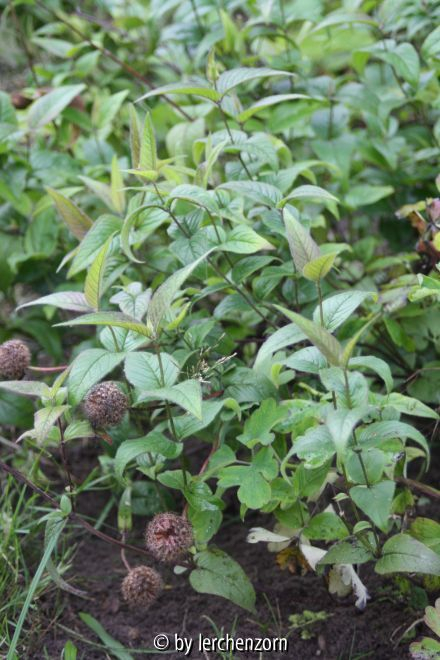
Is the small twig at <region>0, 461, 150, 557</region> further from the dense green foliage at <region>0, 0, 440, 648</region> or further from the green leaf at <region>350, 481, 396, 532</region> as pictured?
the green leaf at <region>350, 481, 396, 532</region>

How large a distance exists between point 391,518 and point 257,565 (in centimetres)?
42

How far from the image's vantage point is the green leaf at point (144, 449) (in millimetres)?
1438

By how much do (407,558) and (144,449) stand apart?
50 cm

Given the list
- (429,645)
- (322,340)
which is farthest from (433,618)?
(322,340)

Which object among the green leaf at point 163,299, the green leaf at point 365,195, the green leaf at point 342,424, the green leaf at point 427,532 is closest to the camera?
the green leaf at point 342,424

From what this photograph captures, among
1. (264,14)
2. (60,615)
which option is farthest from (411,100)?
(60,615)

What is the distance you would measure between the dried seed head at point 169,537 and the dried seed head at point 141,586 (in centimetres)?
13

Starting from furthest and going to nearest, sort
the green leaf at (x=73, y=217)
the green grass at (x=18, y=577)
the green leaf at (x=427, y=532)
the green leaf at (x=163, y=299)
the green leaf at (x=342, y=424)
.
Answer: the green leaf at (x=73, y=217) < the green grass at (x=18, y=577) < the green leaf at (x=427, y=532) < the green leaf at (x=163, y=299) < the green leaf at (x=342, y=424)

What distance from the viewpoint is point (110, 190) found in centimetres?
200

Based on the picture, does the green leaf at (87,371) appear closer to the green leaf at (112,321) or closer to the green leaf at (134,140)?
the green leaf at (112,321)

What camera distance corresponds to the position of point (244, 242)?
158cm

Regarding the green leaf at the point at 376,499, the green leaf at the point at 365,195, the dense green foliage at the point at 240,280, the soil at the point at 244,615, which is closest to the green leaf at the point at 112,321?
the dense green foliage at the point at 240,280

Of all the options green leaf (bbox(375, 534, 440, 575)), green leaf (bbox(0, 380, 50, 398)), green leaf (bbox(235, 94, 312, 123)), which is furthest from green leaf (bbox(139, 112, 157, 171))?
green leaf (bbox(375, 534, 440, 575))

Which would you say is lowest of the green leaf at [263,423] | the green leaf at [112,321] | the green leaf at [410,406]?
the green leaf at [263,423]
